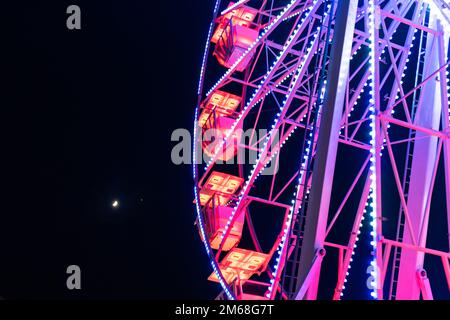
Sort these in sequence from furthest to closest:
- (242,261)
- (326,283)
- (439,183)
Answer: (326,283), (439,183), (242,261)

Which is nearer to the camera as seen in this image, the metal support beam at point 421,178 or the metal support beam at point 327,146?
the metal support beam at point 327,146

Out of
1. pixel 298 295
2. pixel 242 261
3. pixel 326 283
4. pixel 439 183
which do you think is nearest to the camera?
pixel 298 295

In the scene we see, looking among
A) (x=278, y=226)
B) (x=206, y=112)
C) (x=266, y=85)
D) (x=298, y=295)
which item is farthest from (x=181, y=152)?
(x=298, y=295)

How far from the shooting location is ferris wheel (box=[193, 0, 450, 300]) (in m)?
8.28

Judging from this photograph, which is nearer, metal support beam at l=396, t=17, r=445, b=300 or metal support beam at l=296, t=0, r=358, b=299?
metal support beam at l=296, t=0, r=358, b=299

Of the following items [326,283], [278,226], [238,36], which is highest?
[238,36]

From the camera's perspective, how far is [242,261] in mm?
12695

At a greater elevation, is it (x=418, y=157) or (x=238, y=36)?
(x=238, y=36)

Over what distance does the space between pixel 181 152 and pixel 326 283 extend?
6.12 m

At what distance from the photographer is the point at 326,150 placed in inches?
330

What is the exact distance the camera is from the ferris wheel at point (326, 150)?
8.28m

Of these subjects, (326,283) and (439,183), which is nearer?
(439,183)

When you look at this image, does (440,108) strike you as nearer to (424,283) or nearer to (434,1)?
(434,1)
